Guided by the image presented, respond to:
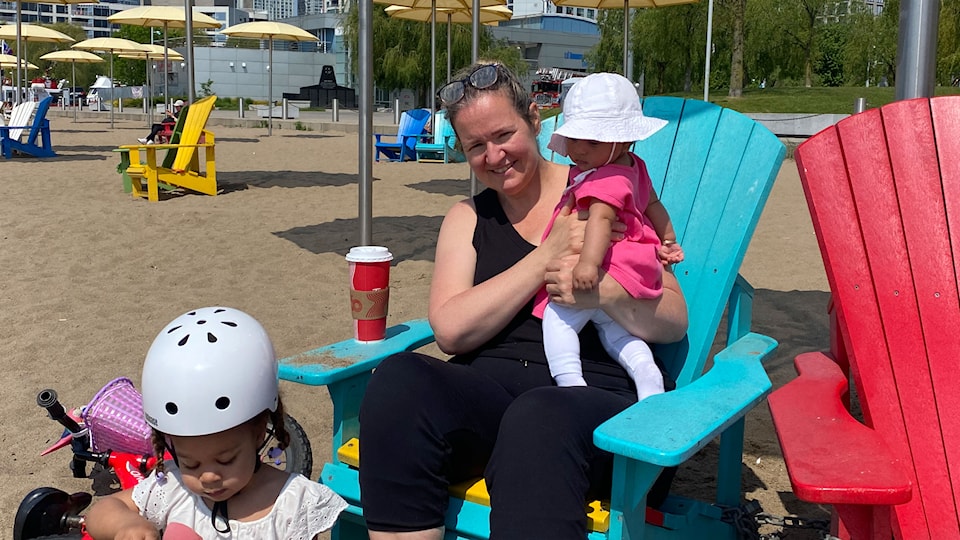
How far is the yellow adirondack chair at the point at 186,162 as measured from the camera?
28.9ft

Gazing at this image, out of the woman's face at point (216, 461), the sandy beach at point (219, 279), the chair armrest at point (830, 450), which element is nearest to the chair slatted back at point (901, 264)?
the chair armrest at point (830, 450)

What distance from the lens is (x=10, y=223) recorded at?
739 centimetres

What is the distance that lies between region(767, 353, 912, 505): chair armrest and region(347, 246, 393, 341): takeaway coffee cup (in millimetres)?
956

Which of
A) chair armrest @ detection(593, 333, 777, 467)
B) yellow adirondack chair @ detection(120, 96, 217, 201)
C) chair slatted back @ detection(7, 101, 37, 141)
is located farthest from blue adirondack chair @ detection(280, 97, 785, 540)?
chair slatted back @ detection(7, 101, 37, 141)

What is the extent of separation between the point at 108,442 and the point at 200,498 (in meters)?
1.01

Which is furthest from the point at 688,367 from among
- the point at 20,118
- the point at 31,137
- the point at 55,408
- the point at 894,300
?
the point at 20,118

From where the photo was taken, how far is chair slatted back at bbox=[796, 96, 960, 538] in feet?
6.17

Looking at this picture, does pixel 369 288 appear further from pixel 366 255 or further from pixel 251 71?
pixel 251 71

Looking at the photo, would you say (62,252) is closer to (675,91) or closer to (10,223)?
(10,223)

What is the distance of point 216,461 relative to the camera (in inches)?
67.3

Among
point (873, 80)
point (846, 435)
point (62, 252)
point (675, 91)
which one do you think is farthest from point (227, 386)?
point (873, 80)

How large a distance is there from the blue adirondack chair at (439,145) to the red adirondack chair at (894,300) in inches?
451

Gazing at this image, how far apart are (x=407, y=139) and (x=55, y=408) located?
1186cm

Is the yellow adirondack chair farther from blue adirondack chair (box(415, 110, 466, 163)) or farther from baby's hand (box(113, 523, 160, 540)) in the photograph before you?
baby's hand (box(113, 523, 160, 540))
